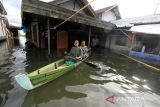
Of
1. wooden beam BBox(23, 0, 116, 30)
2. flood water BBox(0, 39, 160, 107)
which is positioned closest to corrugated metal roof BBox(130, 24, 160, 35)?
flood water BBox(0, 39, 160, 107)

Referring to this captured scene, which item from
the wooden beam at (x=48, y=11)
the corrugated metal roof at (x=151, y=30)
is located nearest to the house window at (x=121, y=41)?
the corrugated metal roof at (x=151, y=30)

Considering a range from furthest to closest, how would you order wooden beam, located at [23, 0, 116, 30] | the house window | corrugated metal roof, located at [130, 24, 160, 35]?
1. the house window
2. corrugated metal roof, located at [130, 24, 160, 35]
3. wooden beam, located at [23, 0, 116, 30]

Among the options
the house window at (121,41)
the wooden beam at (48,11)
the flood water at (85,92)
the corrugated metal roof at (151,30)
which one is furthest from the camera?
the house window at (121,41)

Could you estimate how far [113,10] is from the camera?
70.8ft

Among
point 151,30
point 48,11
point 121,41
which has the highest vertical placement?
point 48,11

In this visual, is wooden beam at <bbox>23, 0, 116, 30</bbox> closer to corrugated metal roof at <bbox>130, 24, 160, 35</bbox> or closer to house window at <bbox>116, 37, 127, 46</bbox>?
corrugated metal roof at <bbox>130, 24, 160, 35</bbox>

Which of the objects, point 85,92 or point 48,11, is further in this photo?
point 48,11

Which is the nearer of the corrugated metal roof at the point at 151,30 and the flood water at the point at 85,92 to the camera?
the flood water at the point at 85,92

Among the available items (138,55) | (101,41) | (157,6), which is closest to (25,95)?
(138,55)

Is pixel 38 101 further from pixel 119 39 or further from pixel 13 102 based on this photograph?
pixel 119 39

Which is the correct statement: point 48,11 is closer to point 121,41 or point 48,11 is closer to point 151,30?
point 151,30

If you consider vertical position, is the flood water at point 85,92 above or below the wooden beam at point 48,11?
below

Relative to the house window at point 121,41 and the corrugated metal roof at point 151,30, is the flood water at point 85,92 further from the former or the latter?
the house window at point 121,41

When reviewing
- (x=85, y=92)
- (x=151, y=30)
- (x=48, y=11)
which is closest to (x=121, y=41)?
(x=151, y=30)
